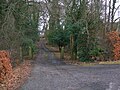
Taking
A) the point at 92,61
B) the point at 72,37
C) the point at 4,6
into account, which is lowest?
the point at 92,61

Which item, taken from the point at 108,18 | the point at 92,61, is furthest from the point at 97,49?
the point at 108,18

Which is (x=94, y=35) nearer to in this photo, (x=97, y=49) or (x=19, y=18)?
(x=97, y=49)

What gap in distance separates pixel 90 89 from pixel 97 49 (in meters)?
17.5

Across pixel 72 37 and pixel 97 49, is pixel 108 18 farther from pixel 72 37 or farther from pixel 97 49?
pixel 97 49

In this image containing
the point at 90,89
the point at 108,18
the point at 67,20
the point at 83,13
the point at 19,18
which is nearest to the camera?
the point at 90,89

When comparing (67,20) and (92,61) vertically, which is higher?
(67,20)

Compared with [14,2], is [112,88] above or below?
below

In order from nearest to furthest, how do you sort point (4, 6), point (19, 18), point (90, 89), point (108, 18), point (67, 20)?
point (90, 89) → point (4, 6) → point (19, 18) → point (67, 20) → point (108, 18)

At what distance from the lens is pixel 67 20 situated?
3391 cm

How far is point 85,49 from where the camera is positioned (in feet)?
96.2

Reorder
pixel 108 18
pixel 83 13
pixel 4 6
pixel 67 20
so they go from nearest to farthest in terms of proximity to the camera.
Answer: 1. pixel 4 6
2. pixel 83 13
3. pixel 67 20
4. pixel 108 18

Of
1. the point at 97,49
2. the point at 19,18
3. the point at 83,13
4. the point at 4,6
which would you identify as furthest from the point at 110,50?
the point at 4,6

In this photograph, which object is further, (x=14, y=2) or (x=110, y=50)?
(x=110, y=50)

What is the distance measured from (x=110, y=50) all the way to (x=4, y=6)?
11.2 m
